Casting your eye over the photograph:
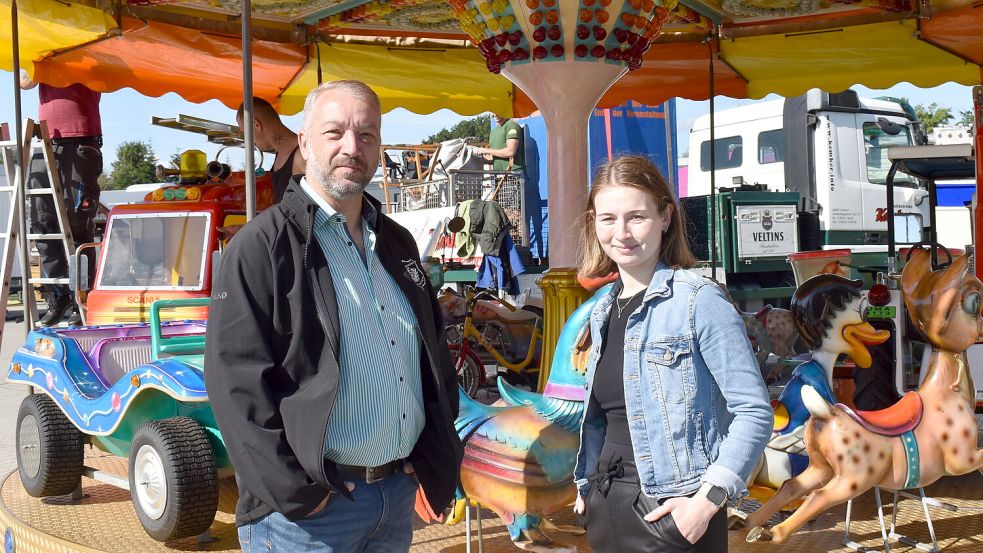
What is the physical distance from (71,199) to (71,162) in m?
0.30

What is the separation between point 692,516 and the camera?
212cm

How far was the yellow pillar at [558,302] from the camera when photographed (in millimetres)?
4652

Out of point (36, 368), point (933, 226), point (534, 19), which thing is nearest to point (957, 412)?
point (534, 19)

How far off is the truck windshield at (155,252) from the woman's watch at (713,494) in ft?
14.4

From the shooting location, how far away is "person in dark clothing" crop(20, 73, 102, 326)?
760cm

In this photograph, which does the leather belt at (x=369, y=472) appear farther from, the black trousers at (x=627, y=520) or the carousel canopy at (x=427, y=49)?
the carousel canopy at (x=427, y=49)

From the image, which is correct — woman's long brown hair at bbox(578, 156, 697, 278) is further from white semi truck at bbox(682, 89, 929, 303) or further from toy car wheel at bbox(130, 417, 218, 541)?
white semi truck at bbox(682, 89, 929, 303)

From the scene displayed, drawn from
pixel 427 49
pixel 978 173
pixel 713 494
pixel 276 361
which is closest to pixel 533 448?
pixel 713 494

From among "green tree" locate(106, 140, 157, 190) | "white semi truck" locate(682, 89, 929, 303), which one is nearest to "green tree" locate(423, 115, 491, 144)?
"green tree" locate(106, 140, 157, 190)

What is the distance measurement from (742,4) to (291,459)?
19.0ft

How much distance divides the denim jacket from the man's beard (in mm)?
717

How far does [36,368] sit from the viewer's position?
17.0ft

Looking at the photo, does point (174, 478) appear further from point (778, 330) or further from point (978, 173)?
point (978, 173)

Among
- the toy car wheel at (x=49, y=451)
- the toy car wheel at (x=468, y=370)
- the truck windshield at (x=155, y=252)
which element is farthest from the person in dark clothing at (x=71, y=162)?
the toy car wheel at (x=468, y=370)
